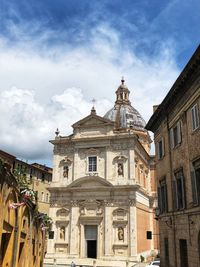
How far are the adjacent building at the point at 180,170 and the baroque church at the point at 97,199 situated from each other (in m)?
17.3

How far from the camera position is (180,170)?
17812mm

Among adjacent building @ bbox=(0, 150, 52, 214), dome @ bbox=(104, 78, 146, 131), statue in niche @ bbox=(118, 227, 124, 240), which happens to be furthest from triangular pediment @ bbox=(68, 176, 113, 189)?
dome @ bbox=(104, 78, 146, 131)

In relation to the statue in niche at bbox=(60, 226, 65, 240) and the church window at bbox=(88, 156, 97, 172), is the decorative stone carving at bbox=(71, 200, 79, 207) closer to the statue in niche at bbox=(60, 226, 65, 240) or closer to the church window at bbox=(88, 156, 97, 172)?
the statue in niche at bbox=(60, 226, 65, 240)

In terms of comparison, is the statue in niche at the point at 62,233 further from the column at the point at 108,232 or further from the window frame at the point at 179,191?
the window frame at the point at 179,191

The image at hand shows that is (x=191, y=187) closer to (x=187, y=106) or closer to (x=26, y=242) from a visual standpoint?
(x=187, y=106)

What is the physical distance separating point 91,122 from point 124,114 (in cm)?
1739

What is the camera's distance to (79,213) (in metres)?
41.2

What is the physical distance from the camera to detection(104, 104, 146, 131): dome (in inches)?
2316

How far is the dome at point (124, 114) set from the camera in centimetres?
5903

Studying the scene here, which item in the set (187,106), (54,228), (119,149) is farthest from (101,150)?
(187,106)

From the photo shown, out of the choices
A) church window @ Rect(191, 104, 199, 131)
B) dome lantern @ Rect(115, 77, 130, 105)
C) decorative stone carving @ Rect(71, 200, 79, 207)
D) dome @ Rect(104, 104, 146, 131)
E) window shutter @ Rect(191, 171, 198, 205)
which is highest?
dome lantern @ Rect(115, 77, 130, 105)

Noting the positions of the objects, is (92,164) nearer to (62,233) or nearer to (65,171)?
(65,171)

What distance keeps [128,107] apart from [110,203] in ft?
89.8

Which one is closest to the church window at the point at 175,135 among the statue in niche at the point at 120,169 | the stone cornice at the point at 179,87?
the stone cornice at the point at 179,87
